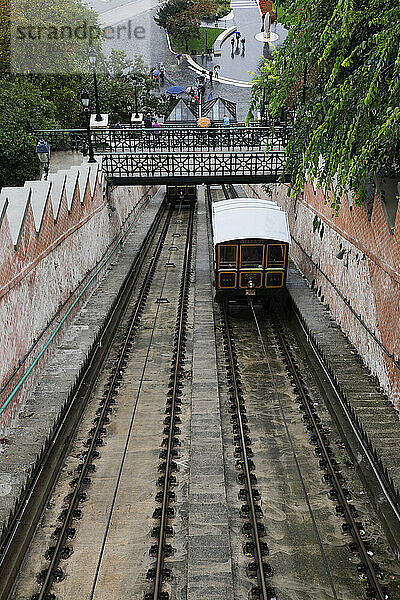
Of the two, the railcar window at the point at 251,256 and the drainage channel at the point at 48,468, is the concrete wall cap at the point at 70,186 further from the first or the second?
the railcar window at the point at 251,256

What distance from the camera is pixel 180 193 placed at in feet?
117

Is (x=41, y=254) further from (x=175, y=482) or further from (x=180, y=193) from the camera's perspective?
(x=180, y=193)

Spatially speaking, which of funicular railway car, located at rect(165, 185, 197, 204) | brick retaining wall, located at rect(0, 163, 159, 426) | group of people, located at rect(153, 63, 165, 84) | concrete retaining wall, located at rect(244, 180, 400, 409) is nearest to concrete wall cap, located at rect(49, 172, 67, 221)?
brick retaining wall, located at rect(0, 163, 159, 426)

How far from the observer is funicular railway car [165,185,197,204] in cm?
3547

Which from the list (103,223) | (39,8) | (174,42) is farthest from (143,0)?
(103,223)

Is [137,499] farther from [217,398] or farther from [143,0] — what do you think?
[143,0]

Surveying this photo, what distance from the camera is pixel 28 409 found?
11.2 metres

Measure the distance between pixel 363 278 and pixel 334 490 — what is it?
545cm

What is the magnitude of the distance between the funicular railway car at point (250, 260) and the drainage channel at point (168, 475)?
66.8 inches

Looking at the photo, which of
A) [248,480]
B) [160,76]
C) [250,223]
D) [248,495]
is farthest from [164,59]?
[248,495]

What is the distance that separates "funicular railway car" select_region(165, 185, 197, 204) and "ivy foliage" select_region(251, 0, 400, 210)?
23.6 m

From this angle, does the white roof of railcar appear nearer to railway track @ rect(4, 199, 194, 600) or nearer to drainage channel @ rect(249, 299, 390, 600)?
railway track @ rect(4, 199, 194, 600)

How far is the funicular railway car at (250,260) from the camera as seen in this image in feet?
54.6

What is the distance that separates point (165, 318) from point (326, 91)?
9049 mm
